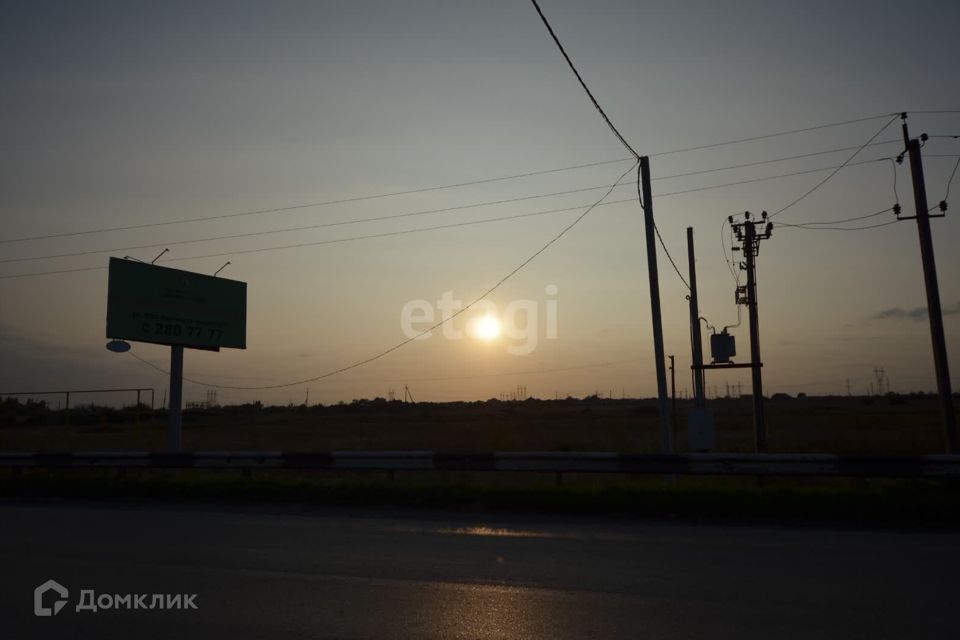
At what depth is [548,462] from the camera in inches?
565

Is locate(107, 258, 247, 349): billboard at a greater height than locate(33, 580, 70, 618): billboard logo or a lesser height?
greater

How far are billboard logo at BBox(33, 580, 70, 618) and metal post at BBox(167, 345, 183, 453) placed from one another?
45.6 feet

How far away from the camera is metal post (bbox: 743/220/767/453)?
2308 centimetres

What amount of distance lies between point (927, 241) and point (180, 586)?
55.6 ft

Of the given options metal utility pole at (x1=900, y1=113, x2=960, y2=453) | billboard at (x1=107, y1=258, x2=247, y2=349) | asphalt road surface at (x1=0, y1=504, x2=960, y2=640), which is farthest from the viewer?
billboard at (x1=107, y1=258, x2=247, y2=349)

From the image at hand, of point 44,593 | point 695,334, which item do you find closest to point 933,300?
point 695,334

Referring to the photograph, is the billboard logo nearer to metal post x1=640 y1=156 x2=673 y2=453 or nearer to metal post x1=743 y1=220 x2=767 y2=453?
metal post x1=640 y1=156 x2=673 y2=453

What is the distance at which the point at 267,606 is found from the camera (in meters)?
6.61

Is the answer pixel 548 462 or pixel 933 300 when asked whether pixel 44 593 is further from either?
pixel 933 300

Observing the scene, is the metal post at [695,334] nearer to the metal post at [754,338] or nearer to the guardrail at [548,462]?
the metal post at [754,338]

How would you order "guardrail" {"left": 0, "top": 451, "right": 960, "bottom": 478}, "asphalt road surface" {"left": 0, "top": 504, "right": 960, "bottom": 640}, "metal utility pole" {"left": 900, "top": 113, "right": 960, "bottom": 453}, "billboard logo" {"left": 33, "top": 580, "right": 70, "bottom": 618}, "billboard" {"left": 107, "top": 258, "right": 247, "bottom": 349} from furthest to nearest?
"billboard" {"left": 107, "top": 258, "right": 247, "bottom": 349} < "metal utility pole" {"left": 900, "top": 113, "right": 960, "bottom": 453} < "guardrail" {"left": 0, "top": 451, "right": 960, "bottom": 478} < "billboard logo" {"left": 33, "top": 580, "right": 70, "bottom": 618} < "asphalt road surface" {"left": 0, "top": 504, "right": 960, "bottom": 640}

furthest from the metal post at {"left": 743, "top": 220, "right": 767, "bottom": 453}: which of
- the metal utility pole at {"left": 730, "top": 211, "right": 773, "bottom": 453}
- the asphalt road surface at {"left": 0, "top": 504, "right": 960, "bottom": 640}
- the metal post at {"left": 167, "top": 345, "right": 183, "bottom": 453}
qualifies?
the metal post at {"left": 167, "top": 345, "right": 183, "bottom": 453}

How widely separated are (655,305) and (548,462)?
16.8 feet

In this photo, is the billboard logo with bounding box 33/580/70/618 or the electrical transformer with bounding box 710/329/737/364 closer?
the billboard logo with bounding box 33/580/70/618
